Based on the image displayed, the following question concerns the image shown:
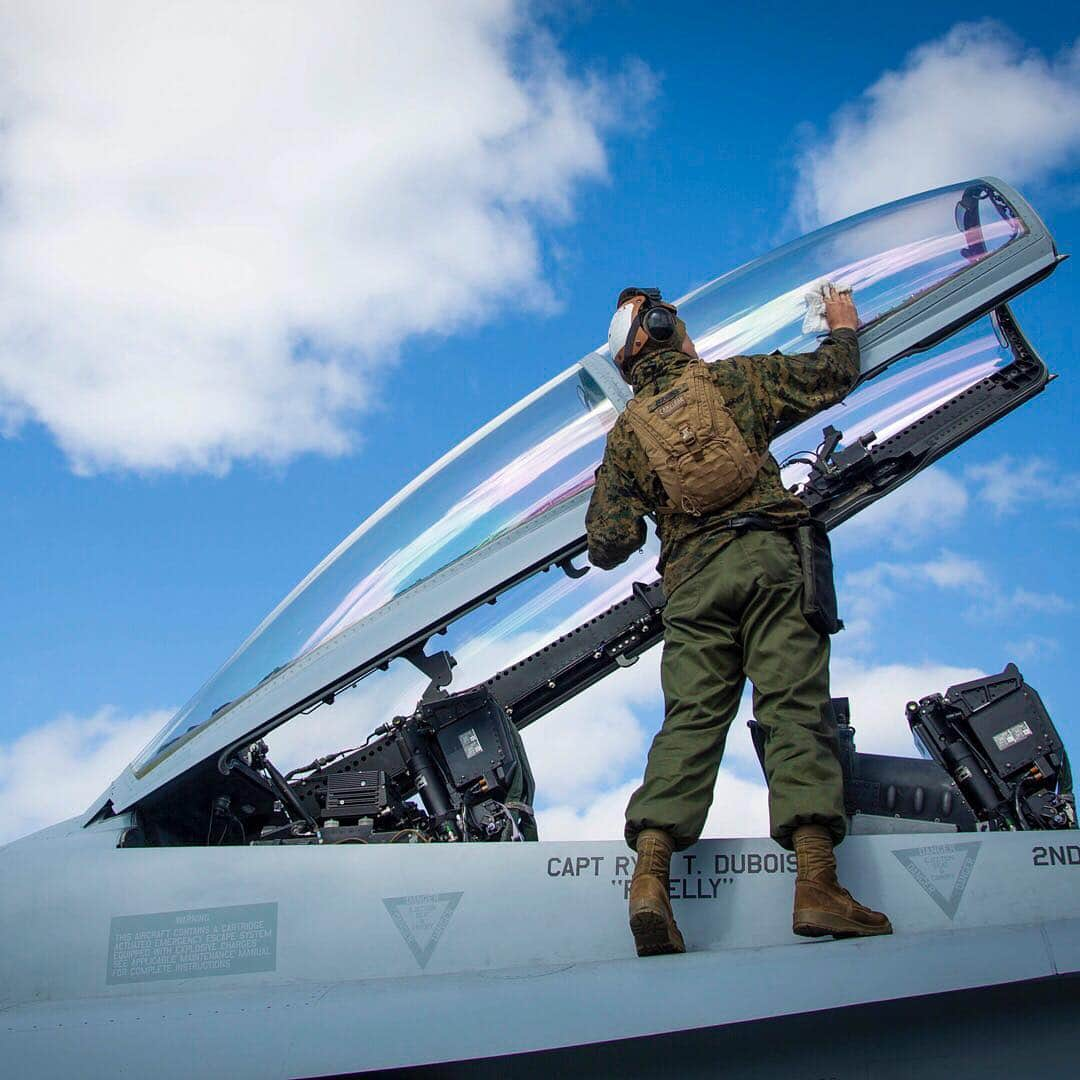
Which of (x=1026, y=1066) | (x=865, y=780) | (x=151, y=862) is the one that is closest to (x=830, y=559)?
(x=865, y=780)

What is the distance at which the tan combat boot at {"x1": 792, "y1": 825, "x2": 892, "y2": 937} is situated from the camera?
2.59 m

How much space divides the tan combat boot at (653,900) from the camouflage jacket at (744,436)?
0.75 metres

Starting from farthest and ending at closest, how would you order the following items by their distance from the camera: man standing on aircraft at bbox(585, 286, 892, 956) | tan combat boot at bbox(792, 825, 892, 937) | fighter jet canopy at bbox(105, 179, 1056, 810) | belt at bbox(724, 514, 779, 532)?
fighter jet canopy at bbox(105, 179, 1056, 810) → belt at bbox(724, 514, 779, 532) → man standing on aircraft at bbox(585, 286, 892, 956) → tan combat boot at bbox(792, 825, 892, 937)

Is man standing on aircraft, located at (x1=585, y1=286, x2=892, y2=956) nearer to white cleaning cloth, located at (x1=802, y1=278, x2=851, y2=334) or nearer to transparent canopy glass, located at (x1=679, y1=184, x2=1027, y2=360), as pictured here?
white cleaning cloth, located at (x1=802, y1=278, x2=851, y2=334)

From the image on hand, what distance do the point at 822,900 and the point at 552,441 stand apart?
1.81 metres

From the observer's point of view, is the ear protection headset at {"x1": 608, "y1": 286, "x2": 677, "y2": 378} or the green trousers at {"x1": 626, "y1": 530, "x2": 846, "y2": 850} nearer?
the green trousers at {"x1": 626, "y1": 530, "x2": 846, "y2": 850}

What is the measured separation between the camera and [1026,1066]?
248 cm

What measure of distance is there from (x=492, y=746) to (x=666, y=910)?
112 cm

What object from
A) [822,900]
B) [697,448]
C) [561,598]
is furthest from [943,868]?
[561,598]

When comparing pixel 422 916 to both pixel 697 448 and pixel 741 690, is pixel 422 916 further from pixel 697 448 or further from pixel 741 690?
pixel 697 448

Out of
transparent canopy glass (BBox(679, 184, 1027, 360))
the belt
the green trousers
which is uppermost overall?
transparent canopy glass (BBox(679, 184, 1027, 360))

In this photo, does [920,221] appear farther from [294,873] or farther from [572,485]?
[294,873]

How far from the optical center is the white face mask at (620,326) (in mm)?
3611

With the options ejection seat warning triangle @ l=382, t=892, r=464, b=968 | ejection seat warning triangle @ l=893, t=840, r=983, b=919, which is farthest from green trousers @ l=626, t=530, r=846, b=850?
ejection seat warning triangle @ l=382, t=892, r=464, b=968
